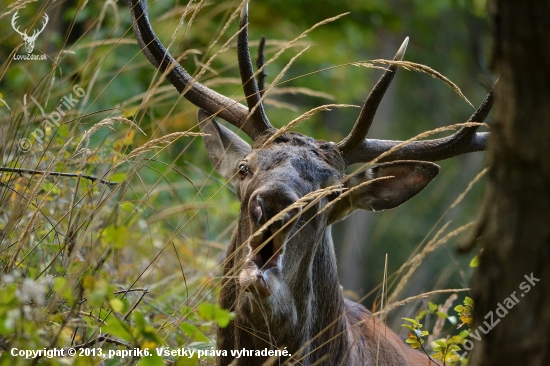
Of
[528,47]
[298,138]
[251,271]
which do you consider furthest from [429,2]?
[528,47]

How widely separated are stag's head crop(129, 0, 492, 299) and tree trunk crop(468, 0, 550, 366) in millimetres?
1374

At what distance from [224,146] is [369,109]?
119cm

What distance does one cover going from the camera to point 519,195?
1928 millimetres

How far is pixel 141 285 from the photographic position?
482cm

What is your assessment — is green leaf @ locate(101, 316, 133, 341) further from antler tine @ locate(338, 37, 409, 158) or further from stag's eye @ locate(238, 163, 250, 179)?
antler tine @ locate(338, 37, 409, 158)

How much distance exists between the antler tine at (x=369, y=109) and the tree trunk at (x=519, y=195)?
192 cm

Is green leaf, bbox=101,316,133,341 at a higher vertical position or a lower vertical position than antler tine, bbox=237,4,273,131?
lower

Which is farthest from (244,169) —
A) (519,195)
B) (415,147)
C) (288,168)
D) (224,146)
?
(519,195)

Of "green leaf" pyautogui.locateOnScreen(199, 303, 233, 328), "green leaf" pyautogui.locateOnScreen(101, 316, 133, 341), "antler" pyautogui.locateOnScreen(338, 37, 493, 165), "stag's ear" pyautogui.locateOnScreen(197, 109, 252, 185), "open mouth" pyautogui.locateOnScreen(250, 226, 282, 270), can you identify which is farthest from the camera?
"stag's ear" pyautogui.locateOnScreen(197, 109, 252, 185)

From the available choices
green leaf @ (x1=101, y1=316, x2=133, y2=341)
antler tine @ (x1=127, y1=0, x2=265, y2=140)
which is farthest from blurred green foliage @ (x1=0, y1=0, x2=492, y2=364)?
antler tine @ (x1=127, y1=0, x2=265, y2=140)

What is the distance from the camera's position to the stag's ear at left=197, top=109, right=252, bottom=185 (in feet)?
15.3

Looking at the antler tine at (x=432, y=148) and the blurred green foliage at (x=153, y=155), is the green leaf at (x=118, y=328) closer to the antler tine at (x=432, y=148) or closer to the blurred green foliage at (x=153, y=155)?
the blurred green foliage at (x=153, y=155)

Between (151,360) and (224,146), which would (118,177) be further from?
(224,146)

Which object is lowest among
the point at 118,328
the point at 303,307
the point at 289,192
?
the point at 118,328
